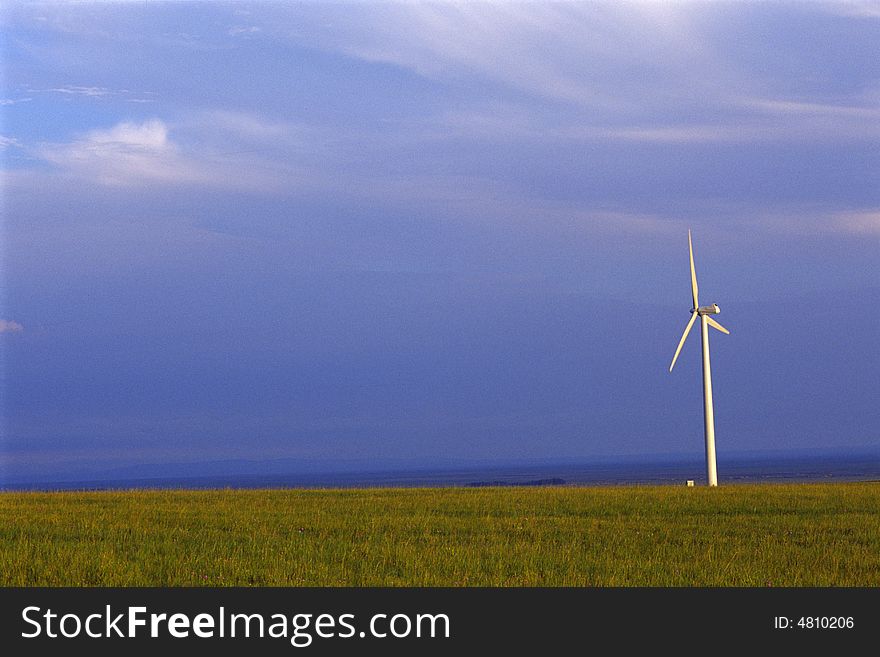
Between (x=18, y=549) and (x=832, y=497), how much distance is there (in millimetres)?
23866

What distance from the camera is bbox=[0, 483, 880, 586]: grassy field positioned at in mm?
16609

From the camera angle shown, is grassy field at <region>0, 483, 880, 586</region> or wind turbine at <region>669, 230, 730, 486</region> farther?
wind turbine at <region>669, 230, 730, 486</region>

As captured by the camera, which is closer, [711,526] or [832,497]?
[711,526]

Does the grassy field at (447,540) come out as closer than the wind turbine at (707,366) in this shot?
Yes

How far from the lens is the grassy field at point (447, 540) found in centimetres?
1661

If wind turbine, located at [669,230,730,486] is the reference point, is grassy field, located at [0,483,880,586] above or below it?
below

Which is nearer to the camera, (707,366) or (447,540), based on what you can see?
(447,540)

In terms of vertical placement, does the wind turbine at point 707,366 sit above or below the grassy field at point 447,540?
above

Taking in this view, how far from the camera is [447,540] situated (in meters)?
21.3

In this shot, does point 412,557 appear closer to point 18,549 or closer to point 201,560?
point 201,560
